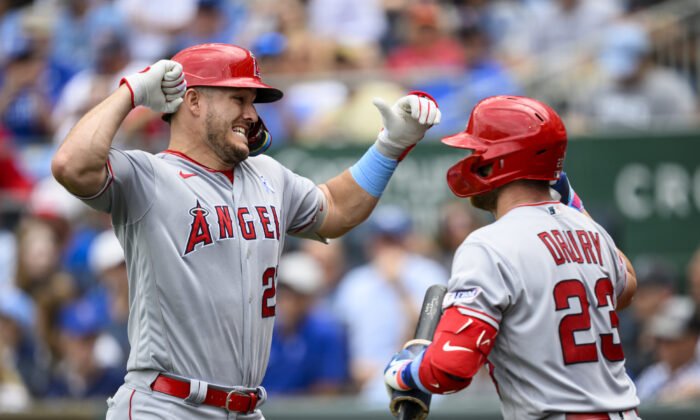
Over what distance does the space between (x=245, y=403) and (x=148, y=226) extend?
83 cm

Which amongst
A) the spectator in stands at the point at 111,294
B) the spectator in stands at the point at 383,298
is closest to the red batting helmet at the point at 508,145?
the spectator in stands at the point at 383,298

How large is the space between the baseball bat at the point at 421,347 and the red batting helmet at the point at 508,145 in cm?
45

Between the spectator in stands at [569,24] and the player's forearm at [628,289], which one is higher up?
the spectator in stands at [569,24]

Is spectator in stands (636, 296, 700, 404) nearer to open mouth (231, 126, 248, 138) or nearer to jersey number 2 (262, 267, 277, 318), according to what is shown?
jersey number 2 (262, 267, 277, 318)

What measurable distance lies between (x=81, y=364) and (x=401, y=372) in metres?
4.65

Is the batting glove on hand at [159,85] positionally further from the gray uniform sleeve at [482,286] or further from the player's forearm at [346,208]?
the gray uniform sleeve at [482,286]

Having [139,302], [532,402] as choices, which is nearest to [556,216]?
[532,402]

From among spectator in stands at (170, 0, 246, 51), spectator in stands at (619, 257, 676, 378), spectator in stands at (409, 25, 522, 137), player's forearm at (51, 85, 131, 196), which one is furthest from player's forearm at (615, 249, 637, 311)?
spectator in stands at (170, 0, 246, 51)

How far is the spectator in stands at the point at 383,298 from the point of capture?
793 cm

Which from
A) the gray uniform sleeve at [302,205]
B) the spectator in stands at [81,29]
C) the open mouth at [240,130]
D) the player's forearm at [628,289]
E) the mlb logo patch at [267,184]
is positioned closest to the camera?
the player's forearm at [628,289]

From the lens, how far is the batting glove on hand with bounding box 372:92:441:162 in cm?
453

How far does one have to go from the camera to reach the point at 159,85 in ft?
13.3

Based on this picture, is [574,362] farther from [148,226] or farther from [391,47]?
[391,47]

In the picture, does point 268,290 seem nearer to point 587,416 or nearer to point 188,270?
point 188,270
